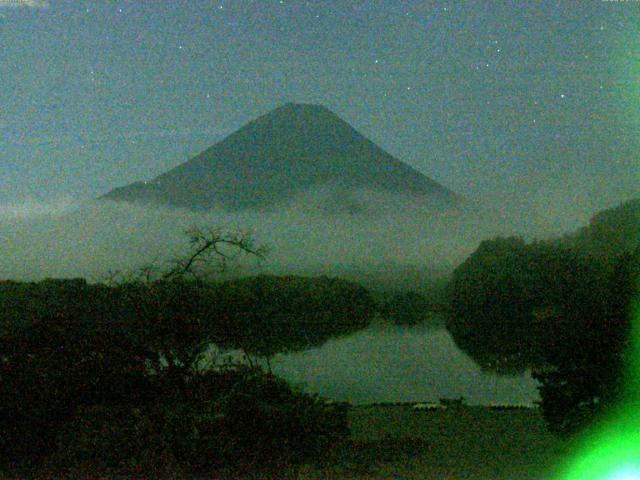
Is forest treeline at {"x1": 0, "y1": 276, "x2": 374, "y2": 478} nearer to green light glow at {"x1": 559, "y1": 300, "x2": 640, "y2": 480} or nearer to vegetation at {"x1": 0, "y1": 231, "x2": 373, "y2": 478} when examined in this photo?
vegetation at {"x1": 0, "y1": 231, "x2": 373, "y2": 478}

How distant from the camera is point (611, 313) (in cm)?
528

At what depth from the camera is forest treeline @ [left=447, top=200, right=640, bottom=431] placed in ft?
17.3

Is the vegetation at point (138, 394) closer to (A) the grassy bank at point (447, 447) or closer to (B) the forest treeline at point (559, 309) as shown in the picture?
(A) the grassy bank at point (447, 447)

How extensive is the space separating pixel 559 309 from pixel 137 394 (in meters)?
4.29

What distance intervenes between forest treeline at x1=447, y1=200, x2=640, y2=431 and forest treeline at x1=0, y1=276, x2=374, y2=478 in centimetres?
206

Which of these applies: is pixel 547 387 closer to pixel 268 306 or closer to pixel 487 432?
pixel 487 432

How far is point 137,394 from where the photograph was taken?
6371 mm

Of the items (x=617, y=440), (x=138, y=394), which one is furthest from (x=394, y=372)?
(x=617, y=440)

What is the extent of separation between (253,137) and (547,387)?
32562 millimetres

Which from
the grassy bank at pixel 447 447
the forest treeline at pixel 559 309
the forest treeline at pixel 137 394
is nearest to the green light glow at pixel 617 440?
the forest treeline at pixel 559 309

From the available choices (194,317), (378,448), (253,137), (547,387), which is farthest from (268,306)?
(253,137)

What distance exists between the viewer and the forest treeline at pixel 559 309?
207 inches

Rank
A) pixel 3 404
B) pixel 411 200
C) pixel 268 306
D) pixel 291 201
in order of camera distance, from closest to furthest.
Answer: pixel 3 404 < pixel 268 306 < pixel 291 201 < pixel 411 200

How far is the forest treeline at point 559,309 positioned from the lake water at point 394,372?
72 centimetres
